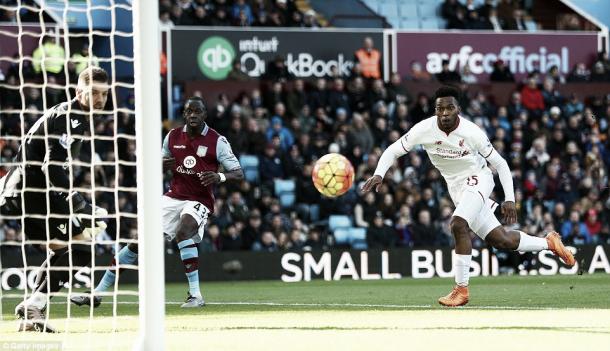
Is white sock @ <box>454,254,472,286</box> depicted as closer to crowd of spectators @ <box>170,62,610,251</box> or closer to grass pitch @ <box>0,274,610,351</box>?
grass pitch @ <box>0,274,610,351</box>

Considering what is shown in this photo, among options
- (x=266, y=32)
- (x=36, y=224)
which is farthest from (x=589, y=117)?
(x=36, y=224)

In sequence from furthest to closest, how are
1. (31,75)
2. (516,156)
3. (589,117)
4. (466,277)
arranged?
(589,117) → (516,156) → (31,75) → (466,277)

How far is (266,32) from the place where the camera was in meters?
22.8

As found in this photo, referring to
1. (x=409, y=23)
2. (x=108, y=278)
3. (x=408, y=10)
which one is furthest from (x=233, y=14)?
(x=108, y=278)

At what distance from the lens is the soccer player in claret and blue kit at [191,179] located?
12.5 m

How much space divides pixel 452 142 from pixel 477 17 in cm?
1349

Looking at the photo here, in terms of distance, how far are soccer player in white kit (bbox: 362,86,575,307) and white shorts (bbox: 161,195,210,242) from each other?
6.27 ft

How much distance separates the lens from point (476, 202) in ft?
39.1

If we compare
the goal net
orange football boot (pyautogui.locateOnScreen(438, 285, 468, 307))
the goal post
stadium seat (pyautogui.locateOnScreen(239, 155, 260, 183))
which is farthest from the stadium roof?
the goal post

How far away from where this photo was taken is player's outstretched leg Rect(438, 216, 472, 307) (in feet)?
38.1

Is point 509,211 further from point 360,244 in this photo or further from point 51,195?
point 360,244

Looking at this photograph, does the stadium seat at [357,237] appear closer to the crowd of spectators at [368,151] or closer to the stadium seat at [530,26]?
the crowd of spectators at [368,151]

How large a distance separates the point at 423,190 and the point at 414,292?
6925 mm

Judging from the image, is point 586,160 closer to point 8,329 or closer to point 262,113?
point 262,113
